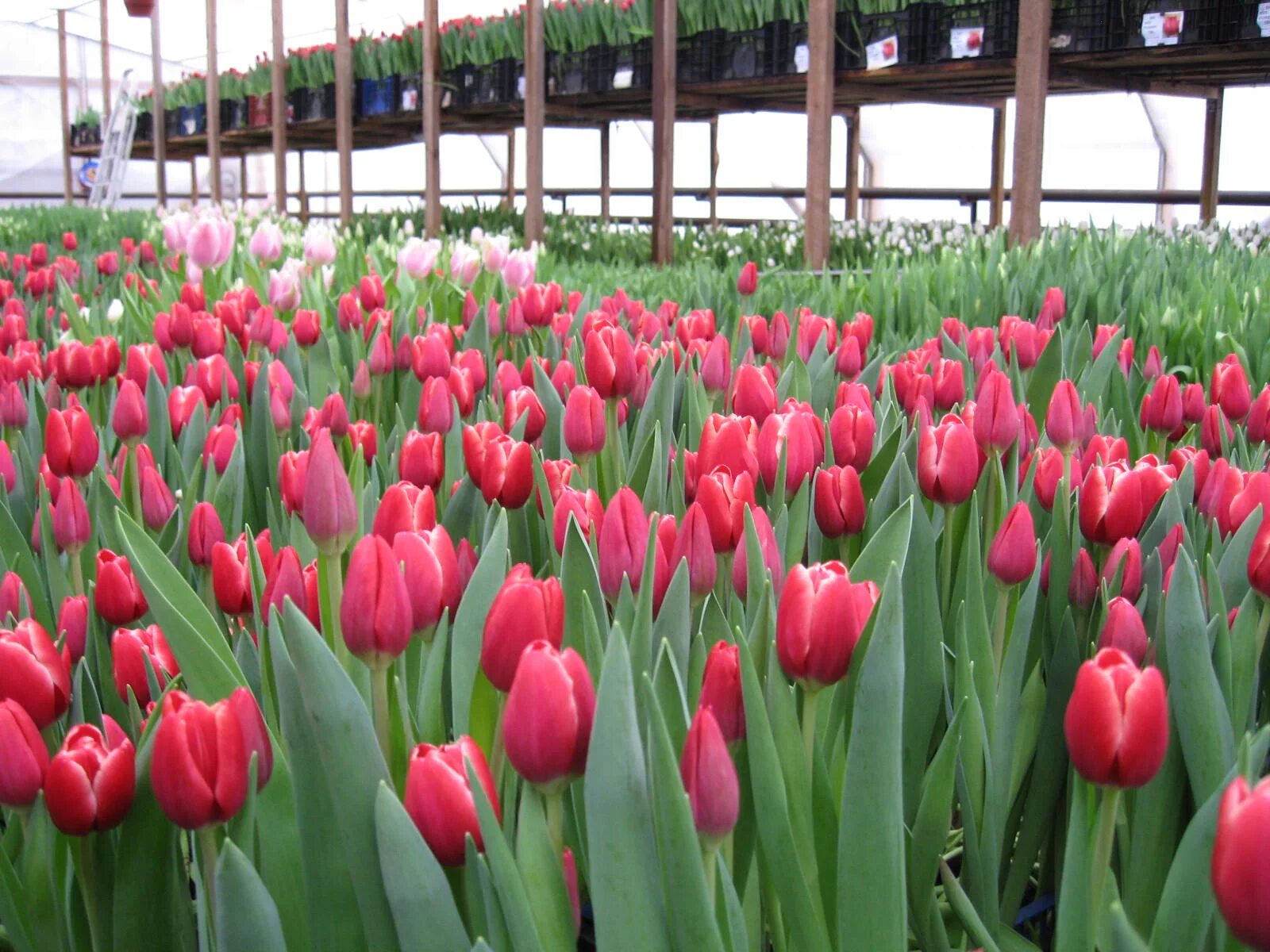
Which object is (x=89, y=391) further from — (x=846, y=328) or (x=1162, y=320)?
(x=1162, y=320)

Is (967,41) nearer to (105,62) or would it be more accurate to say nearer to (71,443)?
(71,443)

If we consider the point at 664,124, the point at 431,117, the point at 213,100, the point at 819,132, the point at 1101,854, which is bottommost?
the point at 1101,854

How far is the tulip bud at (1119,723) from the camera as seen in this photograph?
1.41 feet

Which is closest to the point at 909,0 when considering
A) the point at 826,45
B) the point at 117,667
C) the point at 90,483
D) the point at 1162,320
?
the point at 826,45

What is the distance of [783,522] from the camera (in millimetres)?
730

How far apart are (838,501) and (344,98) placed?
18.6ft

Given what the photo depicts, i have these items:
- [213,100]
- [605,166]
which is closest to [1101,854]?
[213,100]

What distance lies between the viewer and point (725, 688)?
46 centimetres

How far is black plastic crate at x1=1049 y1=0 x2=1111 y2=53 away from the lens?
13.0 ft

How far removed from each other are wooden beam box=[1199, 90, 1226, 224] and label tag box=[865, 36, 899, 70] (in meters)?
1.88

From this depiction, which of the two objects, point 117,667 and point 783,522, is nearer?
point 117,667

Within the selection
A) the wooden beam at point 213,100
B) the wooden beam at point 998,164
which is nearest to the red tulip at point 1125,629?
the wooden beam at point 998,164

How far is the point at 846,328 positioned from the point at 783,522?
0.69 metres

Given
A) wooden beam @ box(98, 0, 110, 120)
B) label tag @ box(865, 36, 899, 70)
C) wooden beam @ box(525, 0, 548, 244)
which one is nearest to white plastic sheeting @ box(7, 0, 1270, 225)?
wooden beam @ box(98, 0, 110, 120)
